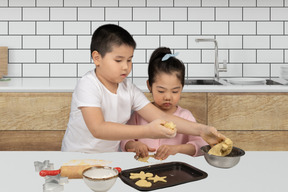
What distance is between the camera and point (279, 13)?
3289 millimetres

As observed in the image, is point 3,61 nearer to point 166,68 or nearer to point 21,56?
point 21,56

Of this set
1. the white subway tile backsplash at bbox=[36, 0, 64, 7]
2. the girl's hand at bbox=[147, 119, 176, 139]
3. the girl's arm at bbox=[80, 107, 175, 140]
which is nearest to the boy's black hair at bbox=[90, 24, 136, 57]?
the girl's arm at bbox=[80, 107, 175, 140]

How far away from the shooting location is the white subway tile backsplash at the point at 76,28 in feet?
10.7

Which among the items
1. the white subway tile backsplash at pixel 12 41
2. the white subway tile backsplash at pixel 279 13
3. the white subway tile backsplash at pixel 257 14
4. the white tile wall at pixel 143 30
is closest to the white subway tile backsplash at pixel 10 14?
the white tile wall at pixel 143 30

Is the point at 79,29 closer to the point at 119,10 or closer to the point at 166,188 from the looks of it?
the point at 119,10

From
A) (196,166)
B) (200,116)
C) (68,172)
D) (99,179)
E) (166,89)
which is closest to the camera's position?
(99,179)

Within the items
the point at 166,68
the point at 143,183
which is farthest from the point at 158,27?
the point at 143,183

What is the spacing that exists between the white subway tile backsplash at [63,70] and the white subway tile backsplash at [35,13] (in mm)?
378

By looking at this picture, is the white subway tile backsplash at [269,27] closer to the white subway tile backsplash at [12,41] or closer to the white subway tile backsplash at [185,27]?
the white subway tile backsplash at [185,27]

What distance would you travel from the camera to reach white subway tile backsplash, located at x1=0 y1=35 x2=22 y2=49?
3.27m

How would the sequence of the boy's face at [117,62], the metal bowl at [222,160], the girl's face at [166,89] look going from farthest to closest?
the girl's face at [166,89] < the boy's face at [117,62] < the metal bowl at [222,160]

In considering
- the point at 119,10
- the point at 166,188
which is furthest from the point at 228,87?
the point at 166,188

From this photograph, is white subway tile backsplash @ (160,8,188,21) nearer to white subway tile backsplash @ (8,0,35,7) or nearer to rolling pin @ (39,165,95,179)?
white subway tile backsplash @ (8,0,35,7)

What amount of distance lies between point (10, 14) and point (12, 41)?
208mm
